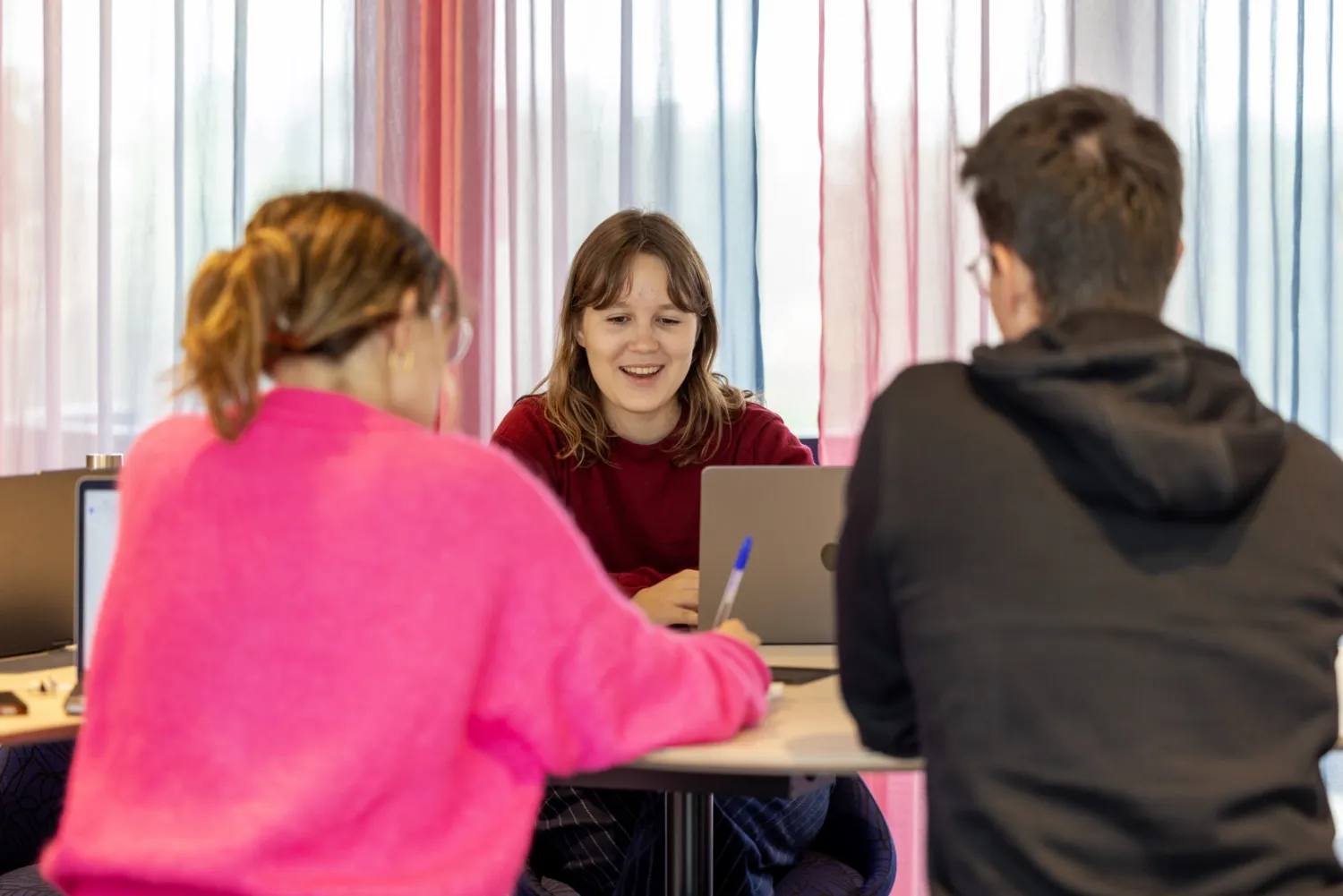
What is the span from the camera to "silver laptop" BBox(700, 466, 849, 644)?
1.80m

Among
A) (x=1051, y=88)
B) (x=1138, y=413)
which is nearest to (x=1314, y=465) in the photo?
(x=1138, y=413)

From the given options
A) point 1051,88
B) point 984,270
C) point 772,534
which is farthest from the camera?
point 1051,88

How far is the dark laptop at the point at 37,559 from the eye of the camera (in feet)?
6.39

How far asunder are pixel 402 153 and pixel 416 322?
2.11 metres

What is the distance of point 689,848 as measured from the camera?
5.59 ft

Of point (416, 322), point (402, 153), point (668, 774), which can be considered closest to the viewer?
point (416, 322)

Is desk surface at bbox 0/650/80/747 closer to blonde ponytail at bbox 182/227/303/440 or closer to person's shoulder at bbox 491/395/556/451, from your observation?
blonde ponytail at bbox 182/227/303/440

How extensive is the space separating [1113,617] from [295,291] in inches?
27.6

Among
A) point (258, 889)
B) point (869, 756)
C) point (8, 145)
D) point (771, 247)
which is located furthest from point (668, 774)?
point (8, 145)

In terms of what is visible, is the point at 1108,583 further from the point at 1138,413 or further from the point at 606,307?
the point at 606,307

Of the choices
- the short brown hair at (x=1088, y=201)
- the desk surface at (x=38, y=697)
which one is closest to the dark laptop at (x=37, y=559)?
the desk surface at (x=38, y=697)

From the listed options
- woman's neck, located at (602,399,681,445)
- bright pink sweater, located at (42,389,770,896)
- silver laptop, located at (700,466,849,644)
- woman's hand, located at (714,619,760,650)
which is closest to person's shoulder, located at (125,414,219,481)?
bright pink sweater, located at (42,389,770,896)

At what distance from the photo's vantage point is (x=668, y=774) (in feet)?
4.58

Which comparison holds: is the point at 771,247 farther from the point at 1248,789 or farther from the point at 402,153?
the point at 1248,789
